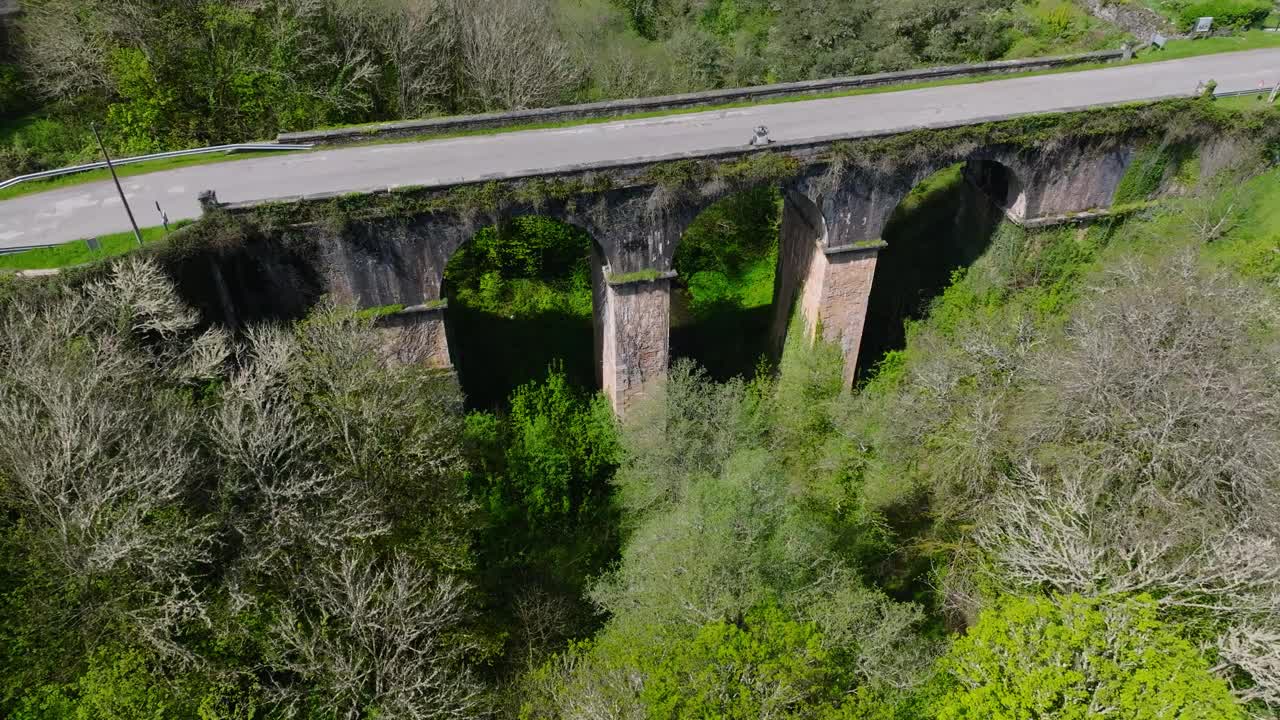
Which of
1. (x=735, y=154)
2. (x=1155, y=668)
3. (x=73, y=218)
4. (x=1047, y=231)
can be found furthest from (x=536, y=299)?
(x=1155, y=668)

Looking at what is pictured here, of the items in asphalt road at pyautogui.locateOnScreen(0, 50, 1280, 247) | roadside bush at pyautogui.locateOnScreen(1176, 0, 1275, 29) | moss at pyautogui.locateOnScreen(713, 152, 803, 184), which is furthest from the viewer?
roadside bush at pyautogui.locateOnScreen(1176, 0, 1275, 29)

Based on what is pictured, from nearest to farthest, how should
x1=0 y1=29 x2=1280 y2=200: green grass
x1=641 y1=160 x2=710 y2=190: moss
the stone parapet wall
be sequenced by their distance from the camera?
x1=641 y1=160 x2=710 y2=190: moss → x1=0 y1=29 x2=1280 y2=200: green grass → the stone parapet wall

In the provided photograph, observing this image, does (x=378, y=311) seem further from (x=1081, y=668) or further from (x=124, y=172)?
(x=1081, y=668)

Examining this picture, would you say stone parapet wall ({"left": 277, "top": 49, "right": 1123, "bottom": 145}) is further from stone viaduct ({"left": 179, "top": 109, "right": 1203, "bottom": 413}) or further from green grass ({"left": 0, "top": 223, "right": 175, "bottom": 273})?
green grass ({"left": 0, "top": 223, "right": 175, "bottom": 273})

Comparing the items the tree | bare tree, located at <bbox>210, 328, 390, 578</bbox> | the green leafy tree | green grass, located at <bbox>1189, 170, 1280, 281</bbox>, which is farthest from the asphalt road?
the tree

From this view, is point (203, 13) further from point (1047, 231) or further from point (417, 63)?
point (1047, 231)

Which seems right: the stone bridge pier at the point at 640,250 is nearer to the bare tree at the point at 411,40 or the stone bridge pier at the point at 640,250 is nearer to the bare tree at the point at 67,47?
the bare tree at the point at 411,40

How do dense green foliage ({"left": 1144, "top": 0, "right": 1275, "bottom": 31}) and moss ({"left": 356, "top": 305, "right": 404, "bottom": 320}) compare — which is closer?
moss ({"left": 356, "top": 305, "right": 404, "bottom": 320})

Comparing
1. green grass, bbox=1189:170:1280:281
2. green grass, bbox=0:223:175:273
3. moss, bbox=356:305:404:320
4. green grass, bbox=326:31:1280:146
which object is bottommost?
green grass, bbox=1189:170:1280:281
